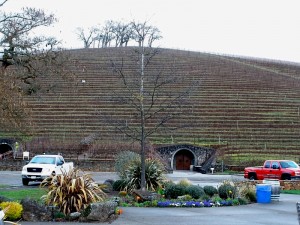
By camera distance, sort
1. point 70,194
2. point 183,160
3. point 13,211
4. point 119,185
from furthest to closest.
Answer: point 183,160
point 119,185
point 70,194
point 13,211

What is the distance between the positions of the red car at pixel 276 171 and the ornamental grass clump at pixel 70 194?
18.2m

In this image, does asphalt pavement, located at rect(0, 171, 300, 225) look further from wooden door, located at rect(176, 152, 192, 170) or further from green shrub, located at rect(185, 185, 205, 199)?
wooden door, located at rect(176, 152, 192, 170)

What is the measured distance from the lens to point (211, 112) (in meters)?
67.1

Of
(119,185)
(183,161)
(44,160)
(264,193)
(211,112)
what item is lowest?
(264,193)

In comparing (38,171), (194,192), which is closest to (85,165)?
(38,171)

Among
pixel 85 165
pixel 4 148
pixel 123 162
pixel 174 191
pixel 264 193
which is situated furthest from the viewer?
pixel 4 148

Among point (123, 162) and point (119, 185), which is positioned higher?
point (123, 162)

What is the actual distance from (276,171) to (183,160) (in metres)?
22.0

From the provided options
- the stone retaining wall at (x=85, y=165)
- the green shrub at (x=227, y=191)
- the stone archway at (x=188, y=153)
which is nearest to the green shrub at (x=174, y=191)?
the green shrub at (x=227, y=191)

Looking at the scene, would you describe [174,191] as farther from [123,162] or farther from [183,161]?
[183,161]

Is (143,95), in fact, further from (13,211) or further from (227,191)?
(13,211)

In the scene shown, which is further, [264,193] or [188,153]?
[188,153]

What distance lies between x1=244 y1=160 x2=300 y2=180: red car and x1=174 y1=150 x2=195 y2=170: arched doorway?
64.5ft

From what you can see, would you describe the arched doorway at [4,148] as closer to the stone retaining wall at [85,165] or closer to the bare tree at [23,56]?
the stone retaining wall at [85,165]
